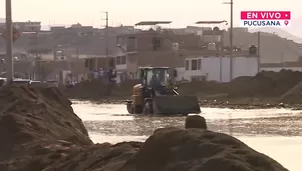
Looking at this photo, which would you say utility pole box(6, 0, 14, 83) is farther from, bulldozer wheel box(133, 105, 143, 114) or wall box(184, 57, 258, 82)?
wall box(184, 57, 258, 82)

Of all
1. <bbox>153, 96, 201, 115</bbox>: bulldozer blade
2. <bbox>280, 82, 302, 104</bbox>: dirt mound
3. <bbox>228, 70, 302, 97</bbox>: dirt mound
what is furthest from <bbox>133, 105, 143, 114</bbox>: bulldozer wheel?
<bbox>228, 70, 302, 97</bbox>: dirt mound

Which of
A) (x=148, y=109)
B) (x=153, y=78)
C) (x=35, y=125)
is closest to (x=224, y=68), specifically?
(x=153, y=78)

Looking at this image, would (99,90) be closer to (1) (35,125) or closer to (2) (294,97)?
(2) (294,97)

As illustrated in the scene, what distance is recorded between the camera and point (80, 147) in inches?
533

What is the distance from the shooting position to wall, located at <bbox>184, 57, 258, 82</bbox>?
8775 cm

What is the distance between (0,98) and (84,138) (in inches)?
125

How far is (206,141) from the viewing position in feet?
26.3

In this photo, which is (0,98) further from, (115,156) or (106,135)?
(115,156)

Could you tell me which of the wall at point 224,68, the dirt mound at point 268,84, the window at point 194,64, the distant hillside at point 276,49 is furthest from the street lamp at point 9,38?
the distant hillside at point 276,49

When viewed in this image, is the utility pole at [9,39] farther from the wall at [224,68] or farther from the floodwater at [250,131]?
the wall at [224,68]

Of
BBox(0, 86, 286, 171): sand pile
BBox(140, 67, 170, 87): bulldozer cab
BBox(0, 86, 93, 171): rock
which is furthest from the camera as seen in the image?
BBox(140, 67, 170, 87): bulldozer cab

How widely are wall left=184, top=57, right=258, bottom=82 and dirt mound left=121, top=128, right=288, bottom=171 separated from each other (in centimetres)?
A: 7888

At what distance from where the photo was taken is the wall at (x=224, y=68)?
3455 inches

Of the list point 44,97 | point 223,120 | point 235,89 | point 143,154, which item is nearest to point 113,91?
point 235,89
